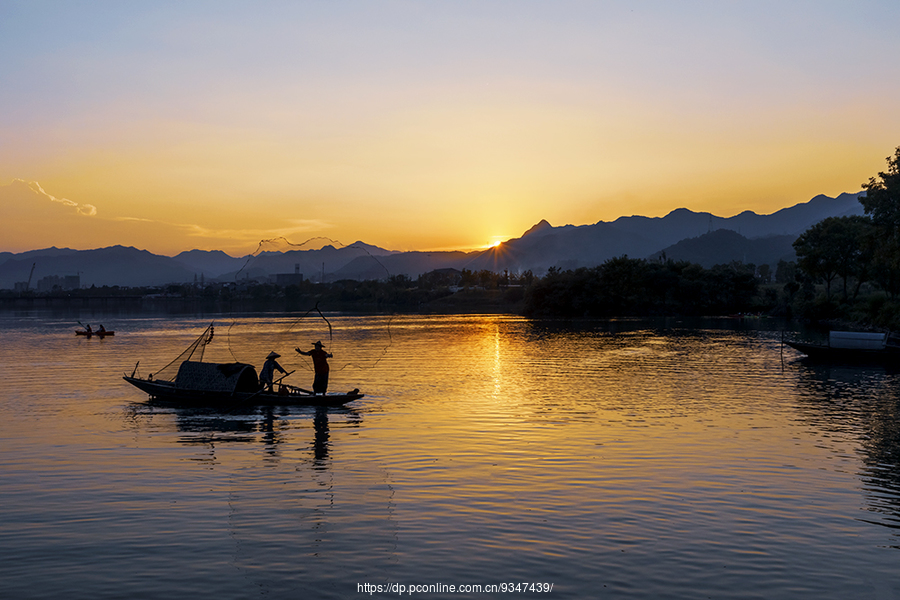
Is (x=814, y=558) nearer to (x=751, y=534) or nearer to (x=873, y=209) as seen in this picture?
(x=751, y=534)

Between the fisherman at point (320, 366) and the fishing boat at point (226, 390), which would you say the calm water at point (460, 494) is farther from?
the fisherman at point (320, 366)

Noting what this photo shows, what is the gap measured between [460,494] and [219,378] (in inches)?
817

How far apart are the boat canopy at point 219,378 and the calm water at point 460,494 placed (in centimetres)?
134

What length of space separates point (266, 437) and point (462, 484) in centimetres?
1138

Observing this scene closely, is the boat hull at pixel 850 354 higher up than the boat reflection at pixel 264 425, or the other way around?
the boat hull at pixel 850 354

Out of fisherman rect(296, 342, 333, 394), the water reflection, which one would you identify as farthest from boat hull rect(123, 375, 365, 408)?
the water reflection

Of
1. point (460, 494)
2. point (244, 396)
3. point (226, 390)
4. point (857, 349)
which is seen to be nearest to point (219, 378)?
point (226, 390)

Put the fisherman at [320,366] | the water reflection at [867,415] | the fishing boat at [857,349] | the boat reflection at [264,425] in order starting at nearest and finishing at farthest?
the water reflection at [867,415], the boat reflection at [264,425], the fisherman at [320,366], the fishing boat at [857,349]

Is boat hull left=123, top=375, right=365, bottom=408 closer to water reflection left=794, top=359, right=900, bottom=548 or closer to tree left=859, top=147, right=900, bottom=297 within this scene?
water reflection left=794, top=359, right=900, bottom=548

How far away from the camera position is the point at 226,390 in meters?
35.1

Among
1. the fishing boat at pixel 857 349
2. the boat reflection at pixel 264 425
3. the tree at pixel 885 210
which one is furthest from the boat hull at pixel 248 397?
the tree at pixel 885 210

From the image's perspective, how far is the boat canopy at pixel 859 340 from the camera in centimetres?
6053

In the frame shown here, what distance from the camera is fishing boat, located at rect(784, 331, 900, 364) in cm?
6025

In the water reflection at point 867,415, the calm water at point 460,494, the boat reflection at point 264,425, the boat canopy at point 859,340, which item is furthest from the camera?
the boat canopy at point 859,340
